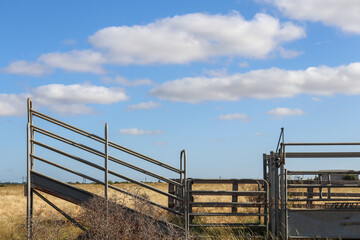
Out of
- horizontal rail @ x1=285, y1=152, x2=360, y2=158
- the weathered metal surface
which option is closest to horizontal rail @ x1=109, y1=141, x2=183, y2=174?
horizontal rail @ x1=285, y1=152, x2=360, y2=158

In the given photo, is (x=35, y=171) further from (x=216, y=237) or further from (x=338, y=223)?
(x=338, y=223)

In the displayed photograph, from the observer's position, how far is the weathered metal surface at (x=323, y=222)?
39.1 ft

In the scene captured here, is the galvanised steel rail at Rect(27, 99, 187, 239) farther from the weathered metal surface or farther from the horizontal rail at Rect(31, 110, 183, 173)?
the weathered metal surface

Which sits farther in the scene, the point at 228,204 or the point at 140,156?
the point at 140,156

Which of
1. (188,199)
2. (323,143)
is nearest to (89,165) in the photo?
(188,199)

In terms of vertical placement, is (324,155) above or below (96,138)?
below

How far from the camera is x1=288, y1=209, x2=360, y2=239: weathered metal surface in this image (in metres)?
11.9

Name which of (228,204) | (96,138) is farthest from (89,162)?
(228,204)

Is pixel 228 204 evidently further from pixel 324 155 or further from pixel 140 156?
pixel 324 155

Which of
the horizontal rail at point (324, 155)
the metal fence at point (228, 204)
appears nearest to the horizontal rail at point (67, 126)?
the metal fence at point (228, 204)

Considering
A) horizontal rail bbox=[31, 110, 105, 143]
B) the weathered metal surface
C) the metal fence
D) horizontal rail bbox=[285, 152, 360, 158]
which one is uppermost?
horizontal rail bbox=[31, 110, 105, 143]

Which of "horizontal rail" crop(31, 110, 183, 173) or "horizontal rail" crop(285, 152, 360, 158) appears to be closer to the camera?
"horizontal rail" crop(285, 152, 360, 158)

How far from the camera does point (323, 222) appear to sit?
39.2ft

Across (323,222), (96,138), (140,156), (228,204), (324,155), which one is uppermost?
(96,138)
